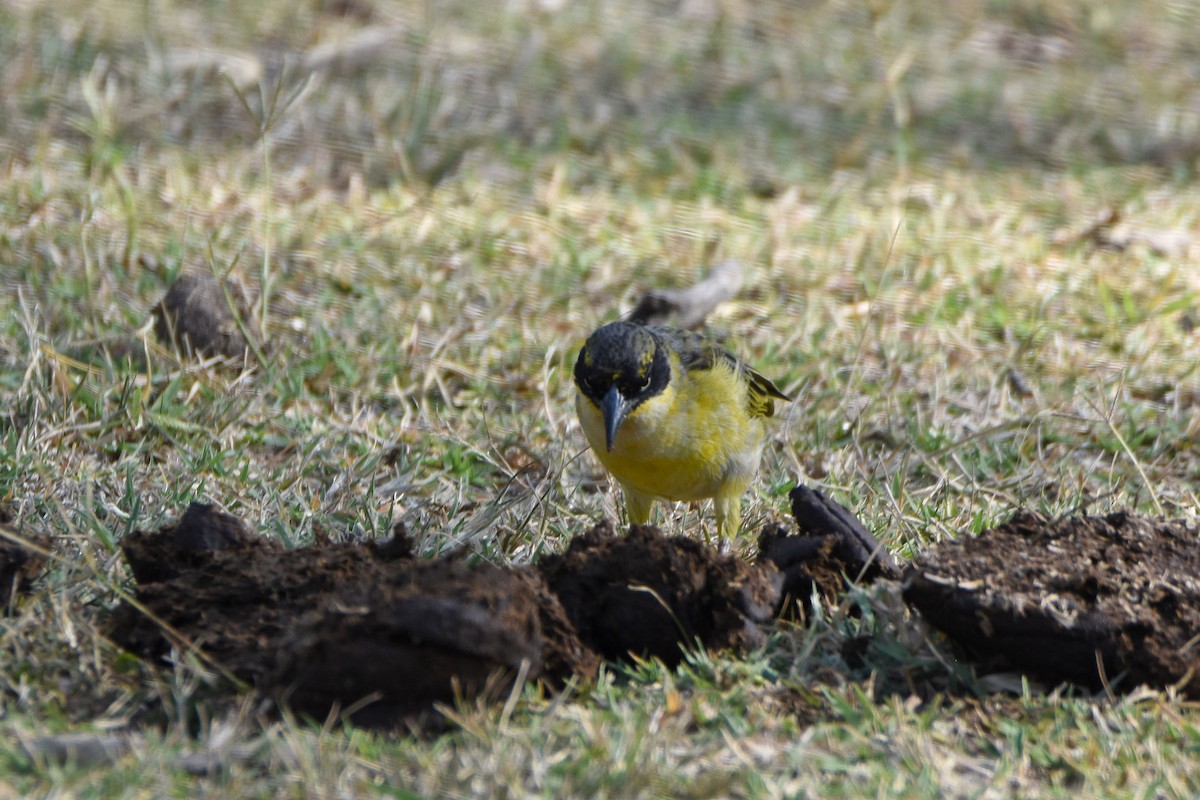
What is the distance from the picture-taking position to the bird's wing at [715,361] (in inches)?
200

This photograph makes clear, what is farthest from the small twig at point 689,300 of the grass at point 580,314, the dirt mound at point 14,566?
the dirt mound at point 14,566

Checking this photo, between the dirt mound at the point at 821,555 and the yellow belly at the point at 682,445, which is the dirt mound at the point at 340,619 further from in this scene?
the yellow belly at the point at 682,445

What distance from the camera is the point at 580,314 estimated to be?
6641mm

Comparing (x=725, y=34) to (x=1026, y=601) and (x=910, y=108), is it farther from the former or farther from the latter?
(x=1026, y=601)

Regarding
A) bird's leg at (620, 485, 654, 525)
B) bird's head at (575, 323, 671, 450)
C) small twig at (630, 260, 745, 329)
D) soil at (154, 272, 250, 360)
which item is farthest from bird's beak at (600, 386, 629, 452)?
soil at (154, 272, 250, 360)

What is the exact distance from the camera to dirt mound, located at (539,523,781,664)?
372 centimetres

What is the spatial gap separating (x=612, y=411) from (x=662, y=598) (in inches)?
36.4

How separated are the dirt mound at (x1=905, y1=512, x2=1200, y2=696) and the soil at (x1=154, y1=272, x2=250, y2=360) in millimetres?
3176

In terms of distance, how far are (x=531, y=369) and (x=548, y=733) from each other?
10.0 ft

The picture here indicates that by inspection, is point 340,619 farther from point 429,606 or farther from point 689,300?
point 689,300

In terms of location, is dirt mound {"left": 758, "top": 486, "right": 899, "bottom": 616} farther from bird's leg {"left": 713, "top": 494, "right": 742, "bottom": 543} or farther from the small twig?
the small twig

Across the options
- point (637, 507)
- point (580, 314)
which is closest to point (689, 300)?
point (580, 314)

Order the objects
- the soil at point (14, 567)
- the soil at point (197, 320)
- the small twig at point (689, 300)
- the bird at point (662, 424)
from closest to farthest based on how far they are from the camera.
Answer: the soil at point (14, 567), the bird at point (662, 424), the soil at point (197, 320), the small twig at point (689, 300)

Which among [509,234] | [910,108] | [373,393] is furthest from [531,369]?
[910,108]
